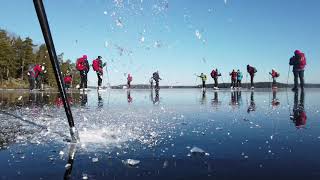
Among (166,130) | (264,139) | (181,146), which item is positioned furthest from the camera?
(166,130)

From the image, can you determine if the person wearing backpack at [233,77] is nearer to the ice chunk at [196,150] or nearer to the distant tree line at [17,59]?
the ice chunk at [196,150]

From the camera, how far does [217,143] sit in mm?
5062

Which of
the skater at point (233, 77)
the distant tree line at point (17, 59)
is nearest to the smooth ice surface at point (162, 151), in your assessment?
the skater at point (233, 77)

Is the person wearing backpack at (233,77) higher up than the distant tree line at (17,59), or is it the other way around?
the distant tree line at (17,59)

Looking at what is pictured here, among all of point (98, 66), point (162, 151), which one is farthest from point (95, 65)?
point (162, 151)

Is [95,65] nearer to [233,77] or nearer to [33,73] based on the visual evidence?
[33,73]

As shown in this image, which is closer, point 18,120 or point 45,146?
point 45,146

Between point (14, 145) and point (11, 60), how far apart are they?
307 ft

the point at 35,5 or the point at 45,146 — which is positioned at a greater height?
the point at 35,5

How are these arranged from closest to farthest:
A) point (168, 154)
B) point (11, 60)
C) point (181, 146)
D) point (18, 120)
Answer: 1. point (168, 154)
2. point (181, 146)
3. point (18, 120)
4. point (11, 60)

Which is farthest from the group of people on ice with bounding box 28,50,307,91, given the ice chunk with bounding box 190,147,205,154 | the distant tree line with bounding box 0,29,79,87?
the distant tree line with bounding box 0,29,79,87

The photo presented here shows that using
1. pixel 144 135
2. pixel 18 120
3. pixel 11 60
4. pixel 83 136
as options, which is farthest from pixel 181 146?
pixel 11 60

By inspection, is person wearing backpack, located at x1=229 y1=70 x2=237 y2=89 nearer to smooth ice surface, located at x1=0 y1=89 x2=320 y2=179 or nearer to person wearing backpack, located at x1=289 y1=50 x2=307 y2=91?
person wearing backpack, located at x1=289 y1=50 x2=307 y2=91

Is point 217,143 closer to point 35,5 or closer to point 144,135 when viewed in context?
point 144,135
